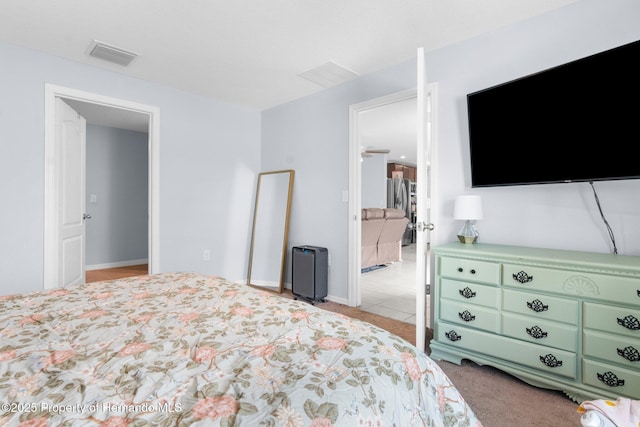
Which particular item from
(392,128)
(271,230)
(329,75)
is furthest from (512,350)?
(392,128)

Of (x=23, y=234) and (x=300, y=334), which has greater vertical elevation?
(x=23, y=234)

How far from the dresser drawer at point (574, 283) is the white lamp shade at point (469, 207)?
47 centimetres

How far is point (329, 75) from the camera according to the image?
127 inches

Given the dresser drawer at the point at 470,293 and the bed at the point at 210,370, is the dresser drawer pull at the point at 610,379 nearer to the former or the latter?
the dresser drawer at the point at 470,293

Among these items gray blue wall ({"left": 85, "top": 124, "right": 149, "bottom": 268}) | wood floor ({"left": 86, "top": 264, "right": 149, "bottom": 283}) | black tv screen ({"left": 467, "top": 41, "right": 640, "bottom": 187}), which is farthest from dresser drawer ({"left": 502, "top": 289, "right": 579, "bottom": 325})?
gray blue wall ({"left": 85, "top": 124, "right": 149, "bottom": 268})

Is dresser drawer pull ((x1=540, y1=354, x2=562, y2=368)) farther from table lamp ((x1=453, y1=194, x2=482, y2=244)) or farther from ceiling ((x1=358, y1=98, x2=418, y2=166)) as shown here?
ceiling ((x1=358, y1=98, x2=418, y2=166))

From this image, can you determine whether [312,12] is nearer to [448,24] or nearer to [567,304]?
[448,24]

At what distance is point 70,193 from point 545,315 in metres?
4.11

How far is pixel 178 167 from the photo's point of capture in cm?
369

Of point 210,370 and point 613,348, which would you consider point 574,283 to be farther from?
point 210,370

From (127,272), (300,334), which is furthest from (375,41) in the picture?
(127,272)

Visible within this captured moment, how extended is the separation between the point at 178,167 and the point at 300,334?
323 cm

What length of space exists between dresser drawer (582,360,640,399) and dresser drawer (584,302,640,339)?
18cm

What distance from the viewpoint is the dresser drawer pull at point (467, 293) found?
2076 mm
